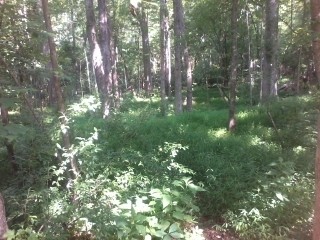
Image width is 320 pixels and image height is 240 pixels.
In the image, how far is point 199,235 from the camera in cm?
477

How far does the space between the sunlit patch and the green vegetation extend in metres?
0.03

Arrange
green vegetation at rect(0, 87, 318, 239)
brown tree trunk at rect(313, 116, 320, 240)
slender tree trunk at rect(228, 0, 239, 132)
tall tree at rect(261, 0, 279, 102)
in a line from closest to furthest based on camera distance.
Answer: brown tree trunk at rect(313, 116, 320, 240)
green vegetation at rect(0, 87, 318, 239)
slender tree trunk at rect(228, 0, 239, 132)
tall tree at rect(261, 0, 279, 102)

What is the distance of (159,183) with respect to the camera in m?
5.65

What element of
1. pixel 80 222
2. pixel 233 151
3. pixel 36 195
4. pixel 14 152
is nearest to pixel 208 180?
pixel 233 151

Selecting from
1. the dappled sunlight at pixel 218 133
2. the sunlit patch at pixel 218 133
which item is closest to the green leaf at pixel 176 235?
the dappled sunlight at pixel 218 133

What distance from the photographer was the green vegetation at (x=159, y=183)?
14.0 feet

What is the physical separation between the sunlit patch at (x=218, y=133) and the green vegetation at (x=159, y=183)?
0.10ft

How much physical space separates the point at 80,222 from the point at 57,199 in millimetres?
495

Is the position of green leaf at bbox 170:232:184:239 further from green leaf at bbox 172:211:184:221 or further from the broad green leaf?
green leaf at bbox 172:211:184:221

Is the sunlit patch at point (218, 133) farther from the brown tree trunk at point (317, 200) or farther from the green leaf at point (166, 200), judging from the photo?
the brown tree trunk at point (317, 200)

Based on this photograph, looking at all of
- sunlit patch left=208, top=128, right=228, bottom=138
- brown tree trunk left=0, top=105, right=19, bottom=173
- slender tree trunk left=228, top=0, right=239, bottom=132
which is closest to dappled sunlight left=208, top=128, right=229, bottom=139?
sunlit patch left=208, top=128, right=228, bottom=138

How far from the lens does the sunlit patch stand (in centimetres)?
894

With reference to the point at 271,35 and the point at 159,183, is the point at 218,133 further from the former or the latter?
the point at 271,35

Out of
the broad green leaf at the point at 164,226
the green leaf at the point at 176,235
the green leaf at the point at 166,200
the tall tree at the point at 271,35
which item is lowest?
the green leaf at the point at 176,235
